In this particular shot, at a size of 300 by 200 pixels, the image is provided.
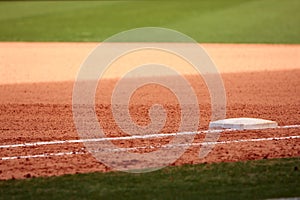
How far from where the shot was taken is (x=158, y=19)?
30.9m

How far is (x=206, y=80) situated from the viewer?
16.7 metres

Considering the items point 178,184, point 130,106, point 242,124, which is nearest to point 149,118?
point 130,106

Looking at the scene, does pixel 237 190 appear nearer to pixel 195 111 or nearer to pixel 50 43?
pixel 195 111

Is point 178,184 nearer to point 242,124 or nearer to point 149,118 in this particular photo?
point 242,124

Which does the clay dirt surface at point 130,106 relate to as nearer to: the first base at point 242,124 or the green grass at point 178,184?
the first base at point 242,124

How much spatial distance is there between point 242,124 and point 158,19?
2051 cm

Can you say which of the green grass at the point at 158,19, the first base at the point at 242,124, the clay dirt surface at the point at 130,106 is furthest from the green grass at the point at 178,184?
the green grass at the point at 158,19

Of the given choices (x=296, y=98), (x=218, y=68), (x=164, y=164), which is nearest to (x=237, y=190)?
(x=164, y=164)

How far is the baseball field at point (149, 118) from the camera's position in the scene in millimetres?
7746

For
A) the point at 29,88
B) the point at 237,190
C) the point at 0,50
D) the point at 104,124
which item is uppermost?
the point at 0,50

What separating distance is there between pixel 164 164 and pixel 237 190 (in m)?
1.24

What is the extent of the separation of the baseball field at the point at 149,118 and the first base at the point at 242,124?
0.13 metres

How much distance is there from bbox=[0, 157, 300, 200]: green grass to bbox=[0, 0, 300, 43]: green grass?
57.5 feet

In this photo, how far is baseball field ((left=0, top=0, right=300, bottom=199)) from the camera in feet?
25.4
